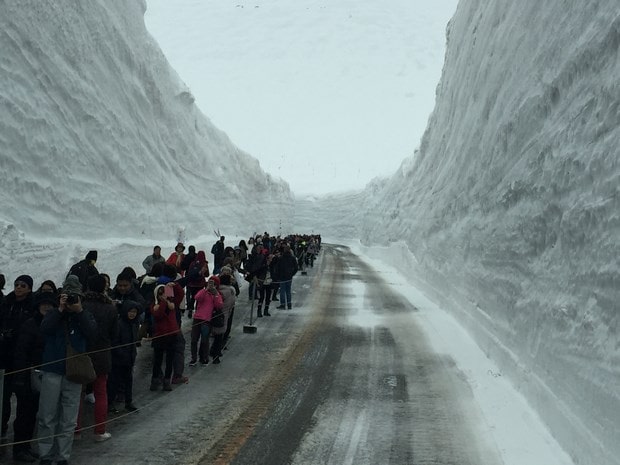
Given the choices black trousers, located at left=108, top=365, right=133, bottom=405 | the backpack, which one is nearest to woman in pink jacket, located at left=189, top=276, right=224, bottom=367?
black trousers, located at left=108, top=365, right=133, bottom=405

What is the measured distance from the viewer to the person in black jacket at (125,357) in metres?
6.92

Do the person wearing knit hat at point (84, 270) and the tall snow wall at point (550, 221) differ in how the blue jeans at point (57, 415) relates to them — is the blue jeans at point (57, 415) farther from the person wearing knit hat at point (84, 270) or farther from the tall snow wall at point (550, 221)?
the tall snow wall at point (550, 221)

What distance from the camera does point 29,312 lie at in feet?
20.1

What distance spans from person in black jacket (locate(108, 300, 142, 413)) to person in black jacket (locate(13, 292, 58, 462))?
1.25 meters

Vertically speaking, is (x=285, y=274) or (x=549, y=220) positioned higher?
(x=549, y=220)

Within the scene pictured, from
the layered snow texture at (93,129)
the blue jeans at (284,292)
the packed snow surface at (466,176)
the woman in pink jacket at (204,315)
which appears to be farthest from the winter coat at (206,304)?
the layered snow texture at (93,129)

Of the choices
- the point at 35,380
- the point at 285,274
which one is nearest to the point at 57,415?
the point at 35,380

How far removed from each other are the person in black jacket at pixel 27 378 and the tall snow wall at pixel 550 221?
17.6 feet

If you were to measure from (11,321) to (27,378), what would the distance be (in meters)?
0.76

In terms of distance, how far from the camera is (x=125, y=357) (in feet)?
22.7

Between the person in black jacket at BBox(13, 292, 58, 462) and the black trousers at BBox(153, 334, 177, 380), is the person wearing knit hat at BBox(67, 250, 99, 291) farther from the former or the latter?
the person in black jacket at BBox(13, 292, 58, 462)

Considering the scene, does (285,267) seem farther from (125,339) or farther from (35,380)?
(35,380)

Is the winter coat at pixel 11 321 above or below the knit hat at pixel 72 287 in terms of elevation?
below

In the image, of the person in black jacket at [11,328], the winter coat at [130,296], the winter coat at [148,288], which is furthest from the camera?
the winter coat at [148,288]
